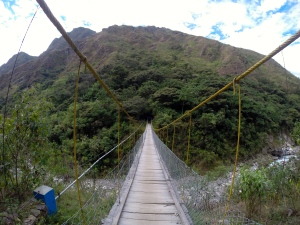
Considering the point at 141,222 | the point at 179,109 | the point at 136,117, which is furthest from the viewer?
the point at 136,117

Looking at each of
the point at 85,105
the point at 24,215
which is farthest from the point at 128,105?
the point at 24,215

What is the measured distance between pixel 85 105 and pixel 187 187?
9.37 meters

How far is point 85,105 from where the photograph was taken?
35.4 ft

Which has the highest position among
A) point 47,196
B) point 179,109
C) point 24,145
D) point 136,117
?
point 179,109

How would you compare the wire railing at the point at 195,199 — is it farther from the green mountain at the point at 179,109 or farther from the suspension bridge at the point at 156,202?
the green mountain at the point at 179,109

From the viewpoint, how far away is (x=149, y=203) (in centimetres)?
210

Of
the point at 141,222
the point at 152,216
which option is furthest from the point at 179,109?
the point at 141,222

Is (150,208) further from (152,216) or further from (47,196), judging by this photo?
(47,196)

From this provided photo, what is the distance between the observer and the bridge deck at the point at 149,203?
69.6 inches

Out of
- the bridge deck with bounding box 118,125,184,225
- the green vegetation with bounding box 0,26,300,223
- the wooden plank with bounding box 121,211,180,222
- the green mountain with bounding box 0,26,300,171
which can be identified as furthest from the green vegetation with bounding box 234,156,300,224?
the green mountain with bounding box 0,26,300,171

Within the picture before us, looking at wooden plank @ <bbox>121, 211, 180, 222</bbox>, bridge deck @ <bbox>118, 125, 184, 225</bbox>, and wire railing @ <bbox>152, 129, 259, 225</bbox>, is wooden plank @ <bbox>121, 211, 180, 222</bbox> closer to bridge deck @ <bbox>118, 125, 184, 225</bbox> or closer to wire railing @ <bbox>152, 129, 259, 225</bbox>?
bridge deck @ <bbox>118, 125, 184, 225</bbox>

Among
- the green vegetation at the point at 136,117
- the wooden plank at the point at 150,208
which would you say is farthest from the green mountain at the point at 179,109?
the wooden plank at the point at 150,208

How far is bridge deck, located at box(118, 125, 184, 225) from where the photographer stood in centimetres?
177

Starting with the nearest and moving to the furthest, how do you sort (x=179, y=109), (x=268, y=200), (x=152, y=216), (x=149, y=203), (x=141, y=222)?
(x=141, y=222) → (x=152, y=216) → (x=149, y=203) → (x=268, y=200) → (x=179, y=109)
